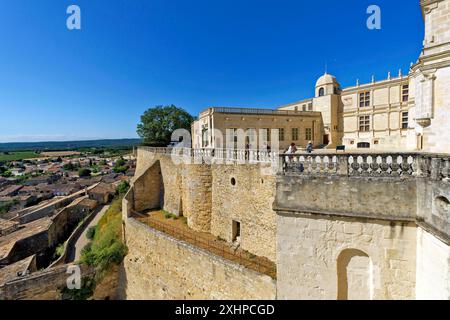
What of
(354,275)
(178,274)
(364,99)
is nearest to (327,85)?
(364,99)

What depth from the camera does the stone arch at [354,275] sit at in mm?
5145

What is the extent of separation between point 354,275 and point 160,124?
31.7 metres

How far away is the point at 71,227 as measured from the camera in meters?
25.2

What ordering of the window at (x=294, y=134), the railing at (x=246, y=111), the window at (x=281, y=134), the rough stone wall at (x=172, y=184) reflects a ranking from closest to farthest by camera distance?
the rough stone wall at (x=172, y=184) → the railing at (x=246, y=111) → the window at (x=281, y=134) → the window at (x=294, y=134)

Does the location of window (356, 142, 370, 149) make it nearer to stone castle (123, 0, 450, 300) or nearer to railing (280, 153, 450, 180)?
stone castle (123, 0, 450, 300)

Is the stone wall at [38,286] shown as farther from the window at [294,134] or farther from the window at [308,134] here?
the window at [308,134]

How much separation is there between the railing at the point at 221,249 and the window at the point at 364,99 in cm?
2309

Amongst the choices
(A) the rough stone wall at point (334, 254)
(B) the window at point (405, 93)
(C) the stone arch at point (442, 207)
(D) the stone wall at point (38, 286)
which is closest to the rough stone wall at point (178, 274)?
(A) the rough stone wall at point (334, 254)

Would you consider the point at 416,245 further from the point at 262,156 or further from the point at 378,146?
the point at 378,146

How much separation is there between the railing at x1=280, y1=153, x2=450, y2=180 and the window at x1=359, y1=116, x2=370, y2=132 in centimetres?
2256

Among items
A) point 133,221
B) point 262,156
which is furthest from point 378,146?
point 133,221

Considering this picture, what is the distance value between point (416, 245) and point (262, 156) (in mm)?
5850

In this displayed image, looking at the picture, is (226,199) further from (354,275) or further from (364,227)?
(364,227)

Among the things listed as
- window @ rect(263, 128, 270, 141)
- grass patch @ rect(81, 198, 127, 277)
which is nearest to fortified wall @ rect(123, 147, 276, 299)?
grass patch @ rect(81, 198, 127, 277)
